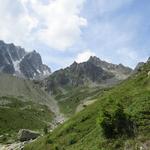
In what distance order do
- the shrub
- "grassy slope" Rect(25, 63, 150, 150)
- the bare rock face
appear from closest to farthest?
"grassy slope" Rect(25, 63, 150, 150), the shrub, the bare rock face

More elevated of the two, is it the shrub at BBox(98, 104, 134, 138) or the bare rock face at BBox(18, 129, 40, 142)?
the bare rock face at BBox(18, 129, 40, 142)

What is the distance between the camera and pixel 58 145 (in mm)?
55094

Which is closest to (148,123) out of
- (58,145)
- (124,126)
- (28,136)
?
(124,126)

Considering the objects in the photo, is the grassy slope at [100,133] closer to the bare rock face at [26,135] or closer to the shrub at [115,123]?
the shrub at [115,123]

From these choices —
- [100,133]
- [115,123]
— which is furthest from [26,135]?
[115,123]

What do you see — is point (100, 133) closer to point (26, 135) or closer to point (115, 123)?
point (115, 123)

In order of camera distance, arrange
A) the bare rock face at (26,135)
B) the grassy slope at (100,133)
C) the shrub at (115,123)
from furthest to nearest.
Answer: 1. the bare rock face at (26,135)
2. the shrub at (115,123)
3. the grassy slope at (100,133)

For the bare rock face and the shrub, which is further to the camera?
the bare rock face

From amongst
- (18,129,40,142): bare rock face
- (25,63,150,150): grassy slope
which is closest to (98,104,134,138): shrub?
(25,63,150,150): grassy slope

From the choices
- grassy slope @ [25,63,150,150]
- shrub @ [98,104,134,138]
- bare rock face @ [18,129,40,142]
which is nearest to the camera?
grassy slope @ [25,63,150,150]

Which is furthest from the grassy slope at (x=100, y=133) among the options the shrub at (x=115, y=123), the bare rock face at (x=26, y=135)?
the bare rock face at (x=26, y=135)

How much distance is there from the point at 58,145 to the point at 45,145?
450 cm

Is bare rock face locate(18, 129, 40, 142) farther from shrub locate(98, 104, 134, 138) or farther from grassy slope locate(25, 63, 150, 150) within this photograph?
shrub locate(98, 104, 134, 138)

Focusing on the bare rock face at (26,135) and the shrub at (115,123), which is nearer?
the shrub at (115,123)
